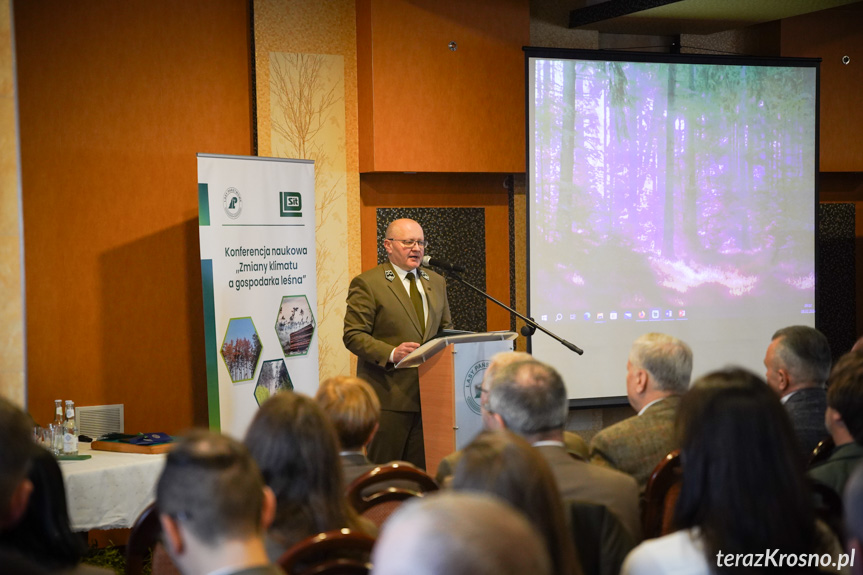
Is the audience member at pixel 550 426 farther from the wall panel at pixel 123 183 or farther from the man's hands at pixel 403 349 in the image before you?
the wall panel at pixel 123 183

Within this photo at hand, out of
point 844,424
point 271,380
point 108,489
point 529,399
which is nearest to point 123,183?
point 271,380

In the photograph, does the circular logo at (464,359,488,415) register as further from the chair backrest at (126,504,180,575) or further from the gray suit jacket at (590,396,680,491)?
the chair backrest at (126,504,180,575)

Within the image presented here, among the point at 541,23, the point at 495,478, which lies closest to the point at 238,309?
the point at 541,23

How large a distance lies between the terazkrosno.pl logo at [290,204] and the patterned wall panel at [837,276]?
4.11m

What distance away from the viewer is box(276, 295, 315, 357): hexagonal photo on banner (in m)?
4.88

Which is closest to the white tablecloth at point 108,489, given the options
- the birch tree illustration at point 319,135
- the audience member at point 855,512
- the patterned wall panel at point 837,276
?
the birch tree illustration at point 319,135

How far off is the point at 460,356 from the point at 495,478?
267 centimetres

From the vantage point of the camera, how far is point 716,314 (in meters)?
6.07

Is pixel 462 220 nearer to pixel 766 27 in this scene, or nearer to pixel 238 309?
pixel 238 309

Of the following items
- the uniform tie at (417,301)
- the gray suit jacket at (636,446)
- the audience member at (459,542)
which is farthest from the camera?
the uniform tie at (417,301)

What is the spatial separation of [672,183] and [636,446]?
3633mm

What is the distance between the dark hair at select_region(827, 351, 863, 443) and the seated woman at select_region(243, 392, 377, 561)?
4.52 ft

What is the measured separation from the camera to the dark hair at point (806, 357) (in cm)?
309

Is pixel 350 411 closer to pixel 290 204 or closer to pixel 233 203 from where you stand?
pixel 233 203
